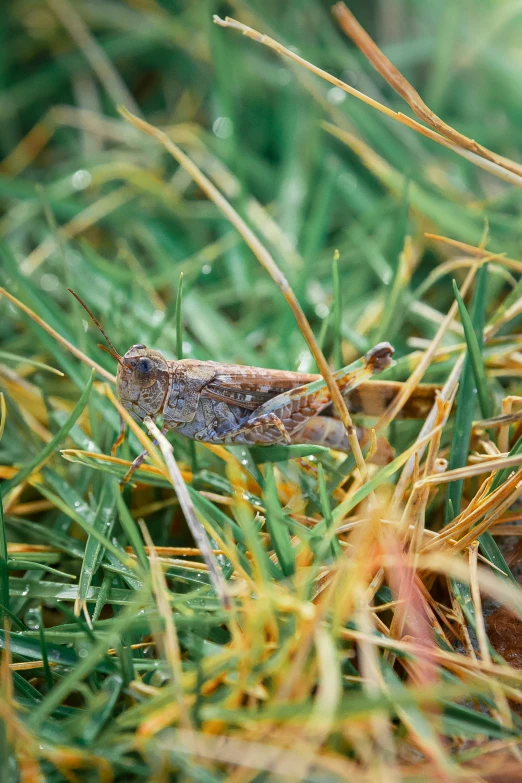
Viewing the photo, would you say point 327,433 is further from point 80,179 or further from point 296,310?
point 80,179

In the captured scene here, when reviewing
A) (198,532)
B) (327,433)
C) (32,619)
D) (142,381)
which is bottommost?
(32,619)

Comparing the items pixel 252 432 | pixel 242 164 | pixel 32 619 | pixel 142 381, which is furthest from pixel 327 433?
pixel 242 164

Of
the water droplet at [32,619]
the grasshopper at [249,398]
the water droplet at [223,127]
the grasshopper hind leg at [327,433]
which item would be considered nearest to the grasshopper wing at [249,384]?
the grasshopper at [249,398]

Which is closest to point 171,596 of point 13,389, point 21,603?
point 21,603

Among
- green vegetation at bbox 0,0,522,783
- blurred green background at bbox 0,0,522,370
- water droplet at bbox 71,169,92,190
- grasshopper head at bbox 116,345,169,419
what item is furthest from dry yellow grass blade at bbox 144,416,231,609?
water droplet at bbox 71,169,92,190

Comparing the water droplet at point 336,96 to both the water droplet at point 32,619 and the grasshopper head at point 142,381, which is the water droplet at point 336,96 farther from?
the water droplet at point 32,619

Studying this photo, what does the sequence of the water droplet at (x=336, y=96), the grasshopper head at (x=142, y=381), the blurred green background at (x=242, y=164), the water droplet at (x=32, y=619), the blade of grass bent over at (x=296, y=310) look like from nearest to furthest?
the blade of grass bent over at (x=296, y=310) < the water droplet at (x=32, y=619) < the grasshopper head at (x=142, y=381) < the blurred green background at (x=242, y=164) < the water droplet at (x=336, y=96)
